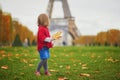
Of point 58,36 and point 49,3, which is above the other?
point 49,3

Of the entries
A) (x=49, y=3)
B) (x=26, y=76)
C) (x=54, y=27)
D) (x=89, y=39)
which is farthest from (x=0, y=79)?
(x=89, y=39)

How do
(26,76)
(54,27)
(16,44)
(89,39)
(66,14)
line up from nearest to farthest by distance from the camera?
(26,76) < (16,44) < (66,14) < (54,27) < (89,39)

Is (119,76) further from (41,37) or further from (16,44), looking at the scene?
(16,44)

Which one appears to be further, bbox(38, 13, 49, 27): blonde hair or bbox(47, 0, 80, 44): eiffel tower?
bbox(47, 0, 80, 44): eiffel tower

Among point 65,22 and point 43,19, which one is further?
point 65,22

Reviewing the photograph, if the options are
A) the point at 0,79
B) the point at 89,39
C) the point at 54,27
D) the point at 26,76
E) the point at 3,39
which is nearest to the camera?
the point at 0,79

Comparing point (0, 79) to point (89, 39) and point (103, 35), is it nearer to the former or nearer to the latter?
point (103, 35)

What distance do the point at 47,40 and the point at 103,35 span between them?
70.0 m

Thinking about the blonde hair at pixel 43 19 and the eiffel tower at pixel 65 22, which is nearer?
the blonde hair at pixel 43 19

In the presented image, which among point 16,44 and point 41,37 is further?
point 16,44

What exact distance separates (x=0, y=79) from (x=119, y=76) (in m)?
2.11

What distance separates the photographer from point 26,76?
6.16 m

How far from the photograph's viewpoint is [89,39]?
101m

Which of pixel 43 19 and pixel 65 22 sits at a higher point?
pixel 65 22
